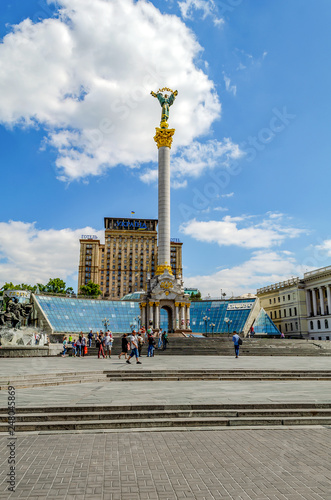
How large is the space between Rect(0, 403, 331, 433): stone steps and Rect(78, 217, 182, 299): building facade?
425 feet

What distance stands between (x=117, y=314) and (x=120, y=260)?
79.6 metres

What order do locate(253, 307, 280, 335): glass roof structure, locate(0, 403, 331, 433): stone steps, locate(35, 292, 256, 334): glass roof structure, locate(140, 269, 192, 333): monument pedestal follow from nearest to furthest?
1. locate(0, 403, 331, 433): stone steps
2. locate(140, 269, 192, 333): monument pedestal
3. locate(35, 292, 256, 334): glass roof structure
4. locate(253, 307, 280, 335): glass roof structure

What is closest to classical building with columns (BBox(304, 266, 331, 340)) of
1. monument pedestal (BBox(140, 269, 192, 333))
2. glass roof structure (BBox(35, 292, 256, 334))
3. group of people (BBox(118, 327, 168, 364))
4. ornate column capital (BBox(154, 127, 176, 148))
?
glass roof structure (BBox(35, 292, 256, 334))

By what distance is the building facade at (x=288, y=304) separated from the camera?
80.8 metres

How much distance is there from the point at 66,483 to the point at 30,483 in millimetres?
523

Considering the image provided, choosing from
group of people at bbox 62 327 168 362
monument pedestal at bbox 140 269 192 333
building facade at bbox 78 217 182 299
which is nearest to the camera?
group of people at bbox 62 327 168 362

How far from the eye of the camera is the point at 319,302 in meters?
77.9

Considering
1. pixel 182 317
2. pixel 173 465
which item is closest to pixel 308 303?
pixel 182 317

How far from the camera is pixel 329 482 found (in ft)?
18.2

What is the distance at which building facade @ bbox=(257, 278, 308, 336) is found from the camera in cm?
8075

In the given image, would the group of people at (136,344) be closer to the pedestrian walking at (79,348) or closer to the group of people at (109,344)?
the group of people at (109,344)

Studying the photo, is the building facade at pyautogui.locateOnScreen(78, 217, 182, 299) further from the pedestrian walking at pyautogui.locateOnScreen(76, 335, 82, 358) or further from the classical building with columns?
the pedestrian walking at pyautogui.locateOnScreen(76, 335, 82, 358)

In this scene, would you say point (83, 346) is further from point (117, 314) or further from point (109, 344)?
point (117, 314)

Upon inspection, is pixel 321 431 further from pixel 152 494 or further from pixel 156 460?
pixel 152 494
